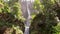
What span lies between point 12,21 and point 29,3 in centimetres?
534

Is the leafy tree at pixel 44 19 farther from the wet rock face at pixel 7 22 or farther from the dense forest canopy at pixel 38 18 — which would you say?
the wet rock face at pixel 7 22

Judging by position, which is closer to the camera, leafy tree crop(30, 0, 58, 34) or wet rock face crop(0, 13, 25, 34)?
wet rock face crop(0, 13, 25, 34)

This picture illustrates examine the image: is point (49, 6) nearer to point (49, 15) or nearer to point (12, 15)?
point (49, 15)

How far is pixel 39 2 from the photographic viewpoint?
36.5ft

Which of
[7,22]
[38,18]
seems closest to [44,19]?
[38,18]

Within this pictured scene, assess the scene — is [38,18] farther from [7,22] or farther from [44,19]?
[7,22]

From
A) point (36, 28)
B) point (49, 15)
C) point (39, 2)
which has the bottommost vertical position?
point (36, 28)

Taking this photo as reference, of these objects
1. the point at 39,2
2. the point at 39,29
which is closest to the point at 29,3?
the point at 39,2

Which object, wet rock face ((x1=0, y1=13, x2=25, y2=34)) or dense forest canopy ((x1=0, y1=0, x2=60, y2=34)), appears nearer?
wet rock face ((x1=0, y1=13, x2=25, y2=34))

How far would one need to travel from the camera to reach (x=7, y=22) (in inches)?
418

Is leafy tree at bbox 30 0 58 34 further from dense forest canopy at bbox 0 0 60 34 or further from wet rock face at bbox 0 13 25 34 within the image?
wet rock face at bbox 0 13 25 34

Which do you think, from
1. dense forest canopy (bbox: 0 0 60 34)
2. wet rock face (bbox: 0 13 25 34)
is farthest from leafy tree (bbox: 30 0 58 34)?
wet rock face (bbox: 0 13 25 34)

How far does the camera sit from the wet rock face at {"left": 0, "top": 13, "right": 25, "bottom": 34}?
999 centimetres

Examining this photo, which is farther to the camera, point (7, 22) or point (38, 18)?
point (38, 18)
